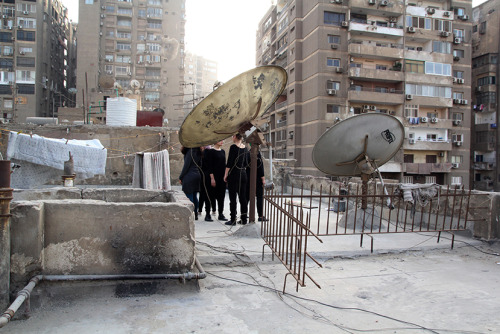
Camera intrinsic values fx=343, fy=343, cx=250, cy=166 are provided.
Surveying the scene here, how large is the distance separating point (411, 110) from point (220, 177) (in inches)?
1478

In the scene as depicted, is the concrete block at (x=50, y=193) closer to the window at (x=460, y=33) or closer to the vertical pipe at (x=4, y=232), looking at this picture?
the vertical pipe at (x=4, y=232)

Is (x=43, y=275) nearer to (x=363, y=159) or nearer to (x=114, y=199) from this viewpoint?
(x=114, y=199)

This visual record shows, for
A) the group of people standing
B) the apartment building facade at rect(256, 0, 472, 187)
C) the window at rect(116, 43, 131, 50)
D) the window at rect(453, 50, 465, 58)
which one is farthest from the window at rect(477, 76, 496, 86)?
the window at rect(116, 43, 131, 50)

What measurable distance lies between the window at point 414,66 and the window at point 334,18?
8921 millimetres

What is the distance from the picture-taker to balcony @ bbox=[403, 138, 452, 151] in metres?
38.4

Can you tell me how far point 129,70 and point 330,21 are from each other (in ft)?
109

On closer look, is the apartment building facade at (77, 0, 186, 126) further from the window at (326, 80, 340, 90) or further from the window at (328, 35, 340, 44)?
the window at (328, 35, 340, 44)

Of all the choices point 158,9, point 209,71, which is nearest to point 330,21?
point 158,9

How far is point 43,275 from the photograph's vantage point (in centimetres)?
329

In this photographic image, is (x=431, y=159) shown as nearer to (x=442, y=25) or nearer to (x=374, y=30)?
(x=442, y=25)

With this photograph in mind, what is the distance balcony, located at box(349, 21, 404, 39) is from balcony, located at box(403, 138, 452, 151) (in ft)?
39.8

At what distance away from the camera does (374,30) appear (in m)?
38.2

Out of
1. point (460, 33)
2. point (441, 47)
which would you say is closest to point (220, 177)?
point (441, 47)

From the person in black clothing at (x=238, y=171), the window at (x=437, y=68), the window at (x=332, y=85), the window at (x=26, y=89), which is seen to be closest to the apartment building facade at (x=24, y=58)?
the window at (x=26, y=89)
